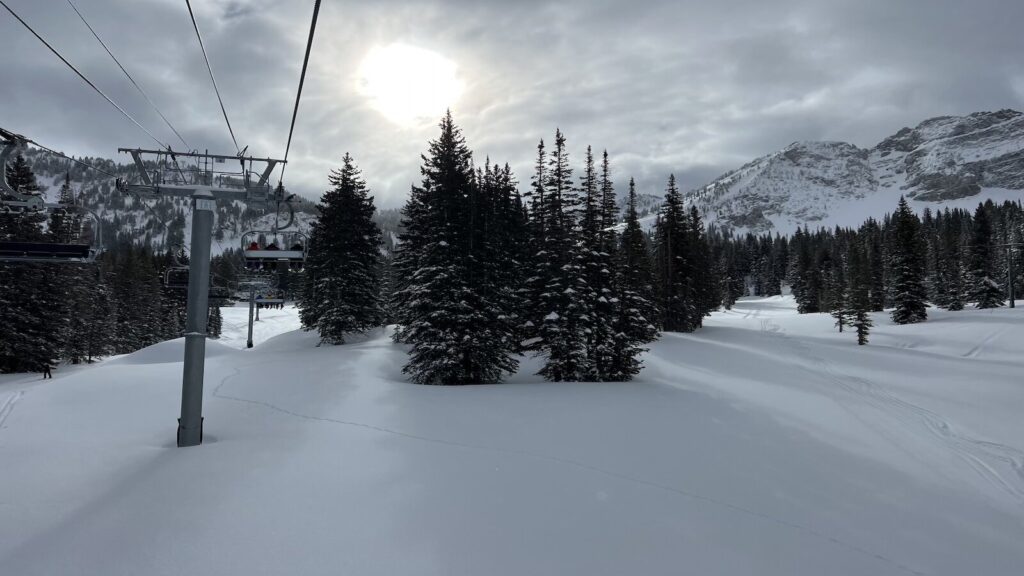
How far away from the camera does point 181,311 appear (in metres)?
69.0

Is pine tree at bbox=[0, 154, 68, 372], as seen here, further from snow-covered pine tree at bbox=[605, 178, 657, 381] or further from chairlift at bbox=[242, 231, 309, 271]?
snow-covered pine tree at bbox=[605, 178, 657, 381]

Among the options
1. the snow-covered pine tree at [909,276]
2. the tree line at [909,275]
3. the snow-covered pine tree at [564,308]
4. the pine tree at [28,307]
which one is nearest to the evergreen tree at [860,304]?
the tree line at [909,275]

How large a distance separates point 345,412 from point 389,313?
120ft

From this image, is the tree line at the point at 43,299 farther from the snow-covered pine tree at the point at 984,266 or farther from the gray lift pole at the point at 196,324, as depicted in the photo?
the snow-covered pine tree at the point at 984,266

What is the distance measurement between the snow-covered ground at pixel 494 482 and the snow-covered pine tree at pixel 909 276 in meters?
37.9

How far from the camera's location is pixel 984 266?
61.9 metres

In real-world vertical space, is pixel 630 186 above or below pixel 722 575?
above

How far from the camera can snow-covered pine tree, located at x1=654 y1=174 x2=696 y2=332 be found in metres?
46.5

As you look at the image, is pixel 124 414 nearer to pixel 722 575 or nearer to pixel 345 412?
pixel 345 412

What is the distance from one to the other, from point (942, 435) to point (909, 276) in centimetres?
4485

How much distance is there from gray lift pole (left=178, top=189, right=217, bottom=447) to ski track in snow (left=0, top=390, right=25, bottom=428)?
5421 mm

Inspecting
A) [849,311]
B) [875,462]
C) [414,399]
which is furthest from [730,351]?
[414,399]

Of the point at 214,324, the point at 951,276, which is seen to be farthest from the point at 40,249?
the point at 951,276

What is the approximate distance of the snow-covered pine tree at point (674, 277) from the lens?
46.5m
